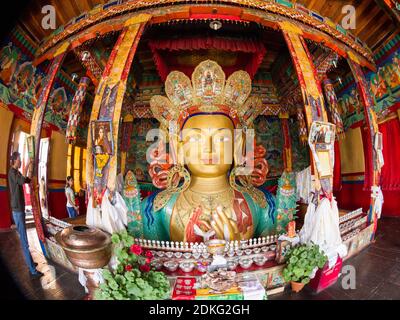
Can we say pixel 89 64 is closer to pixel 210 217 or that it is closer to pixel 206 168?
pixel 206 168

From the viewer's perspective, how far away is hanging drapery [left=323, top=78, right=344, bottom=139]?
9.13 feet

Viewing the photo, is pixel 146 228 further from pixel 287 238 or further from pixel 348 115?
pixel 348 115

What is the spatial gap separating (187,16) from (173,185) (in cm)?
224

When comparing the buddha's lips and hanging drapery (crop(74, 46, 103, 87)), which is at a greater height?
hanging drapery (crop(74, 46, 103, 87))

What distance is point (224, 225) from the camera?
254 cm

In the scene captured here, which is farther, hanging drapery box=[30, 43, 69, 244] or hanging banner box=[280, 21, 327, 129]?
hanging banner box=[280, 21, 327, 129]

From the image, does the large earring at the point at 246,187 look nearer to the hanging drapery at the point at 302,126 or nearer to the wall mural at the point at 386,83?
the hanging drapery at the point at 302,126

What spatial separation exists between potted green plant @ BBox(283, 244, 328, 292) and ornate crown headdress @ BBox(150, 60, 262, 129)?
1755mm

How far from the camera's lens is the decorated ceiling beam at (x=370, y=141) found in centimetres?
298

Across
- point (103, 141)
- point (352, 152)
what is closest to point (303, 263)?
point (352, 152)

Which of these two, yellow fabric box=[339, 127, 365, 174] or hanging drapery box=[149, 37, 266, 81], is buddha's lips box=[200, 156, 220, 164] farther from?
yellow fabric box=[339, 127, 365, 174]

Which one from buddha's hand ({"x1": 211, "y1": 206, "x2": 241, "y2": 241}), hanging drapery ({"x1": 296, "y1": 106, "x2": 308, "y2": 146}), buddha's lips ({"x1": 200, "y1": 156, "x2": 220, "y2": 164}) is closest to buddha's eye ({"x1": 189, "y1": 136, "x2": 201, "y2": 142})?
buddha's lips ({"x1": 200, "y1": 156, "x2": 220, "y2": 164})

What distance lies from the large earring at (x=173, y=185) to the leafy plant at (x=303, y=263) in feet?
5.10

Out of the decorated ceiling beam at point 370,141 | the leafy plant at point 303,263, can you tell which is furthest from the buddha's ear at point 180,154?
the decorated ceiling beam at point 370,141
